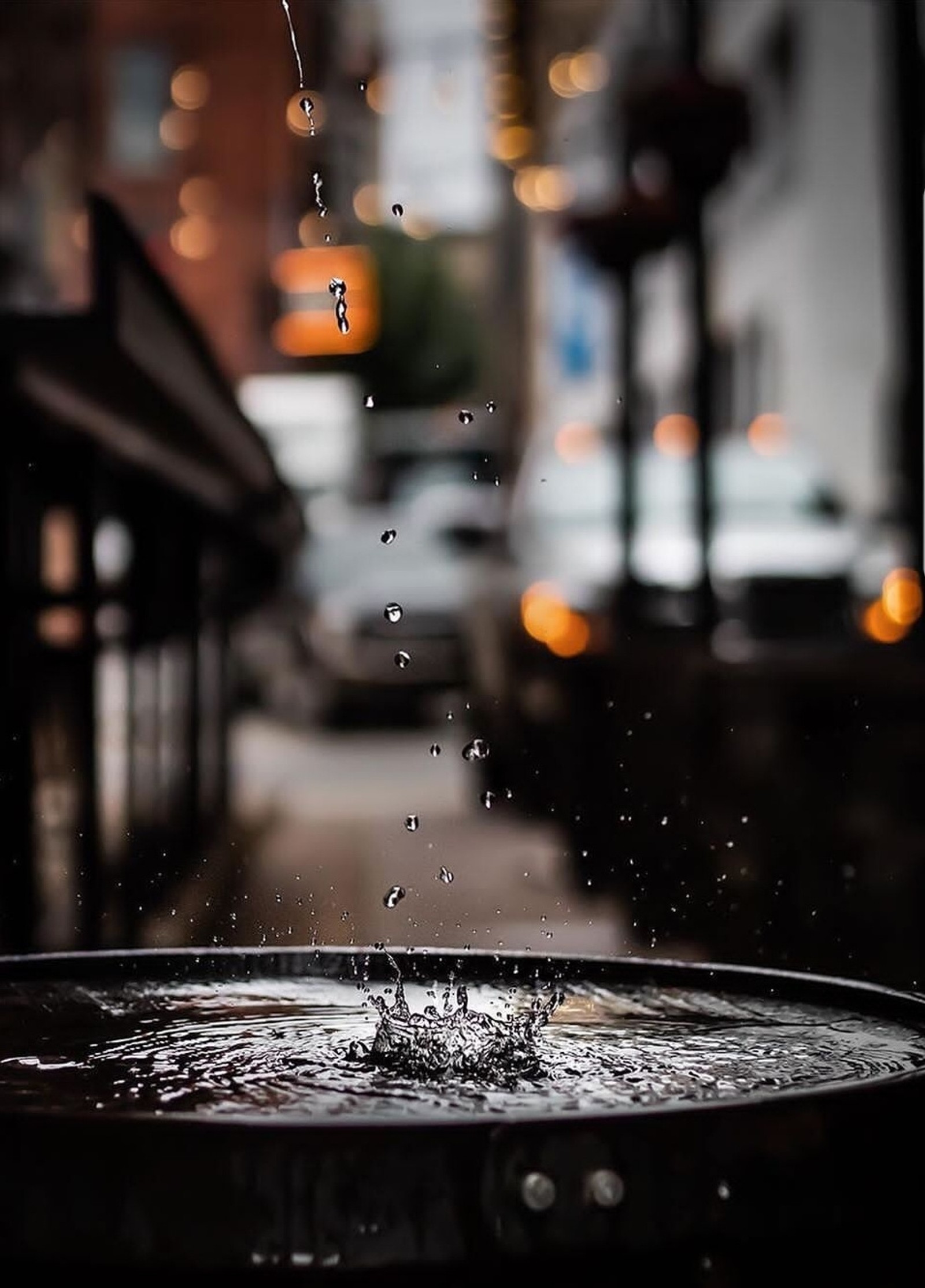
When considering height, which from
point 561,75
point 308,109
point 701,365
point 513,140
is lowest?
point 308,109

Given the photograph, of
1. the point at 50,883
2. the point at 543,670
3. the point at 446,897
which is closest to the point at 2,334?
the point at 50,883

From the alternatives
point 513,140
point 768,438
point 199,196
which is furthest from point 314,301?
point 768,438

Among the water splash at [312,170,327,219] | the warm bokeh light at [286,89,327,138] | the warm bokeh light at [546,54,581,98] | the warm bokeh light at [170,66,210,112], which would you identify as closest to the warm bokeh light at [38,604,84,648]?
the warm bokeh light at [286,89,327,138]

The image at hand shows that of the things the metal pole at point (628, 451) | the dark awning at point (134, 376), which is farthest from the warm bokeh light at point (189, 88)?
the dark awning at point (134, 376)

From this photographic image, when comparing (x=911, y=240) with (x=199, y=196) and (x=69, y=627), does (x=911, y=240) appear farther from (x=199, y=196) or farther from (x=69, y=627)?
(x=199, y=196)

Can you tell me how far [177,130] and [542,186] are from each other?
758 cm

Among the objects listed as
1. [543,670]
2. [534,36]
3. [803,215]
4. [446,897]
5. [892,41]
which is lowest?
[446,897]

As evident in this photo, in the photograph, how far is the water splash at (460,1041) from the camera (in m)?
1.90

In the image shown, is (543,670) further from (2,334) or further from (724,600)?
(2,334)

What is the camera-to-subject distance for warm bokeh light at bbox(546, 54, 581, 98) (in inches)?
1556

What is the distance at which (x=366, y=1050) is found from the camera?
2.01 meters

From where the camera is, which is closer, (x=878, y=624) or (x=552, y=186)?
(x=878, y=624)

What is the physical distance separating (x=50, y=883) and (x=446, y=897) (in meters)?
3.73

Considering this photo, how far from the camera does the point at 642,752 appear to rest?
7.93 m
